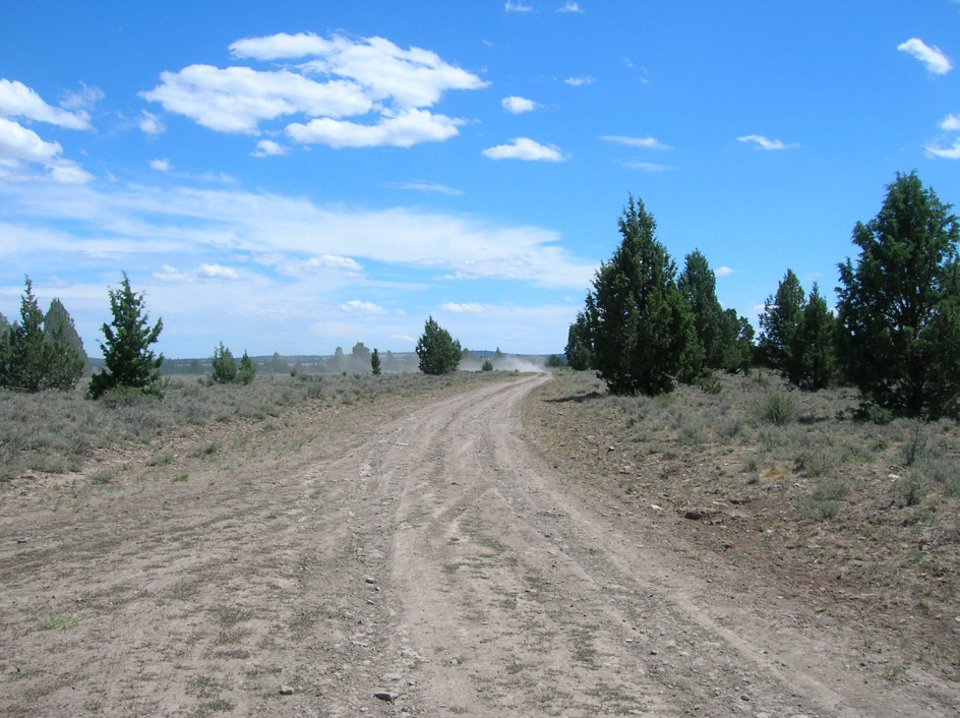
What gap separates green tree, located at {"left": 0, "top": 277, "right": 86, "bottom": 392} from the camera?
97.0 feet

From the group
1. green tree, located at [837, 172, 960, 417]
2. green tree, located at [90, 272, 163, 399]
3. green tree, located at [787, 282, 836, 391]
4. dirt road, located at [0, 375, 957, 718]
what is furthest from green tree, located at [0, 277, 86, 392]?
green tree, located at [787, 282, 836, 391]

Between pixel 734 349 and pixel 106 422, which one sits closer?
pixel 106 422

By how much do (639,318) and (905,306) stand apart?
33.8 ft

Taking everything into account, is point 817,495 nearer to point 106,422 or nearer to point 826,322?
point 106,422

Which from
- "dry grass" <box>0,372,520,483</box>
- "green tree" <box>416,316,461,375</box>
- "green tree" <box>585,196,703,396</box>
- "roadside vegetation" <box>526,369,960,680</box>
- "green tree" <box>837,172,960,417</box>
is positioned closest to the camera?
"roadside vegetation" <box>526,369,960,680</box>

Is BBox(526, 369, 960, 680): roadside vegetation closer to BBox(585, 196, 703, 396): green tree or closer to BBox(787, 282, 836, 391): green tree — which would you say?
BBox(585, 196, 703, 396): green tree

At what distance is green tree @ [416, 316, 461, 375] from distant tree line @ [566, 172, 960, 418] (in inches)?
1333

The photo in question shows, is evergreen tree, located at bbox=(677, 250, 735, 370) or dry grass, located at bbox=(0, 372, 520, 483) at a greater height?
evergreen tree, located at bbox=(677, 250, 735, 370)

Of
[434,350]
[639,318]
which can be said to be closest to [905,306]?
[639,318]

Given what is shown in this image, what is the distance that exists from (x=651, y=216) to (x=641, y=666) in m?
26.6

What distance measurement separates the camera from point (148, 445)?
15.0 metres

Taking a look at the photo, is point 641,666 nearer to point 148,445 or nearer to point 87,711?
point 87,711

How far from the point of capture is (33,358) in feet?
97.9

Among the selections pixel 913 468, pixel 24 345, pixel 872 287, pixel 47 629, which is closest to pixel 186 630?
pixel 47 629
